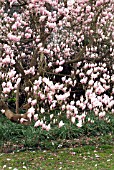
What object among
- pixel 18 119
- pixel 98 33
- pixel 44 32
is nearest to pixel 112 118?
pixel 98 33

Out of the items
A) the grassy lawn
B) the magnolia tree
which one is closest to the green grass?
the grassy lawn

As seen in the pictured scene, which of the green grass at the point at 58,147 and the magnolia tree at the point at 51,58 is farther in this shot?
the magnolia tree at the point at 51,58

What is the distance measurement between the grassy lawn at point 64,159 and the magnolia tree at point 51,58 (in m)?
0.75

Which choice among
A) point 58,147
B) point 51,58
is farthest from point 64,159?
point 51,58

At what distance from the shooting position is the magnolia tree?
25.2 ft

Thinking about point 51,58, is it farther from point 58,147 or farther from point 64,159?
point 64,159

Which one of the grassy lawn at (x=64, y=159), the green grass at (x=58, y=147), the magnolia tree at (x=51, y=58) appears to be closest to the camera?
the grassy lawn at (x=64, y=159)

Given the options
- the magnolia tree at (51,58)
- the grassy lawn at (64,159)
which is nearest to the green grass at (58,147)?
the grassy lawn at (64,159)

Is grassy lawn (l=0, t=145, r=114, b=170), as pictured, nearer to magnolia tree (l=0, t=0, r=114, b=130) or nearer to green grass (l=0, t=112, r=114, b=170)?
green grass (l=0, t=112, r=114, b=170)

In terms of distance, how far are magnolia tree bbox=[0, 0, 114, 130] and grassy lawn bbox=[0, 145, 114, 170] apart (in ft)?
2.48

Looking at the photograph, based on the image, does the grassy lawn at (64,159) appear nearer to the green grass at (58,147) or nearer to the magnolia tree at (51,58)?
the green grass at (58,147)

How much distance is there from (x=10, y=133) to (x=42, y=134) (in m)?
0.95

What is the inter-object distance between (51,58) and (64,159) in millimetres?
5118

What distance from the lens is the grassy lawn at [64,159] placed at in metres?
7.36
